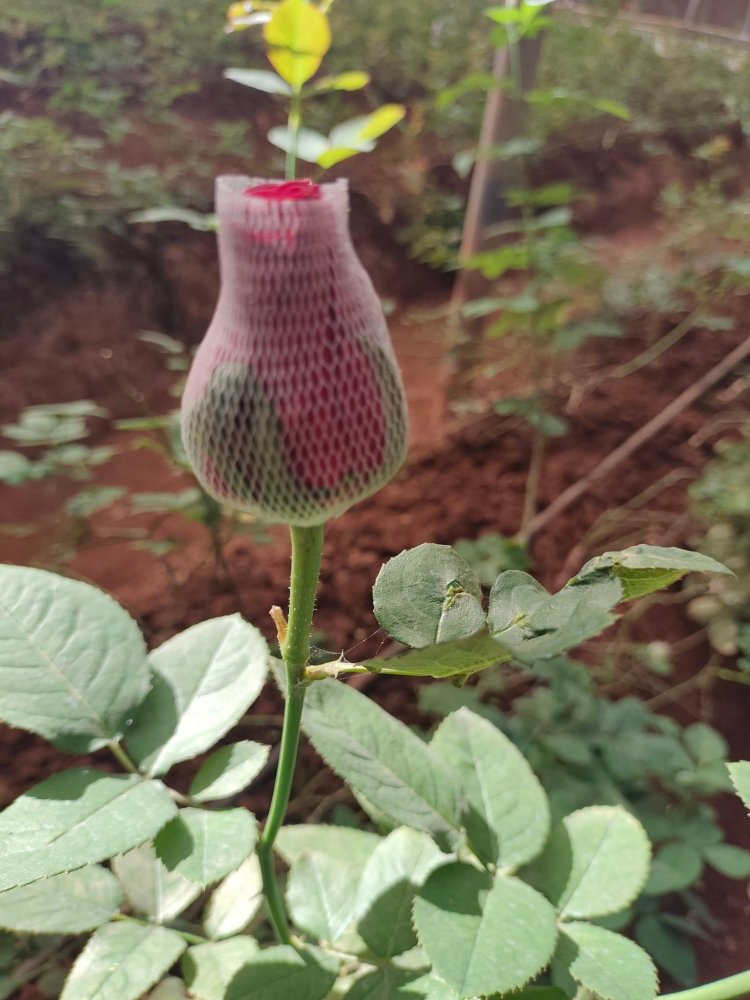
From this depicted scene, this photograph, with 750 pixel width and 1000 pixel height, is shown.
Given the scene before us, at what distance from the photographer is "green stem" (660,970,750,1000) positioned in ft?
1.22

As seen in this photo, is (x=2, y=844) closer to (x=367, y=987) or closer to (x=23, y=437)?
(x=367, y=987)

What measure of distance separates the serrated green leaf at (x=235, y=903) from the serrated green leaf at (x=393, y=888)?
0.31ft

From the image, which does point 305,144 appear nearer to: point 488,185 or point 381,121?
point 381,121

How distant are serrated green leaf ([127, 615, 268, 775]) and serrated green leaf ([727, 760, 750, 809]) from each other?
29 cm

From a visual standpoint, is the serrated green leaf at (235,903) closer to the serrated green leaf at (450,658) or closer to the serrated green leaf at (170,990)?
the serrated green leaf at (170,990)

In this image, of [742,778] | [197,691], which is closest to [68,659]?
[197,691]

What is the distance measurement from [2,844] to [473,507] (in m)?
1.11

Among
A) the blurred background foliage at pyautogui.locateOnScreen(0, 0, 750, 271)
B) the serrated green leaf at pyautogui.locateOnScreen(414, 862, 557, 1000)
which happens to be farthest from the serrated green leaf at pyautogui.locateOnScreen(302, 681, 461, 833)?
the blurred background foliage at pyautogui.locateOnScreen(0, 0, 750, 271)

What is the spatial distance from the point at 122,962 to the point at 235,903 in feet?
0.51

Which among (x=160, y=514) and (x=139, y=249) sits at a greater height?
(x=139, y=249)

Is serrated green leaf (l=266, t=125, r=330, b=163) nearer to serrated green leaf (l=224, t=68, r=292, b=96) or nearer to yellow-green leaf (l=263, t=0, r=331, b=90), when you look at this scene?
serrated green leaf (l=224, t=68, r=292, b=96)

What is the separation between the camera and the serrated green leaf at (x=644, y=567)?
0.87ft

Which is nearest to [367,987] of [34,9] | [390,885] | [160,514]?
[390,885]

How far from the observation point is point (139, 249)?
79.6 inches
